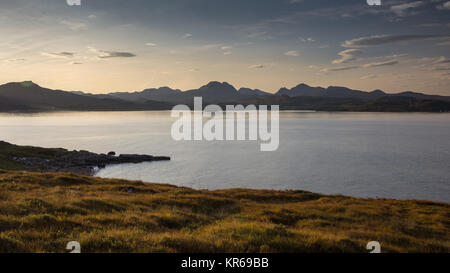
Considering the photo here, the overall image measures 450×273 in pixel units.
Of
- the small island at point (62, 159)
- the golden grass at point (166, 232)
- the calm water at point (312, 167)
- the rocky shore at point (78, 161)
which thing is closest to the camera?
the golden grass at point (166, 232)

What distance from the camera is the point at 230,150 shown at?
100 m

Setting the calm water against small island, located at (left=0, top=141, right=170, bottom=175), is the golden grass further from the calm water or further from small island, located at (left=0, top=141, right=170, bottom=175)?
small island, located at (left=0, top=141, right=170, bottom=175)

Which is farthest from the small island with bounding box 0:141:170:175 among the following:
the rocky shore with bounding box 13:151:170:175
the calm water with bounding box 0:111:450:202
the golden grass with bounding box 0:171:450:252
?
the golden grass with bounding box 0:171:450:252

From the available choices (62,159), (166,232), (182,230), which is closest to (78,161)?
(62,159)

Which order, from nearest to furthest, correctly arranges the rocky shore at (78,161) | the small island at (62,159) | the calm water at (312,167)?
the calm water at (312,167) < the small island at (62,159) < the rocky shore at (78,161)

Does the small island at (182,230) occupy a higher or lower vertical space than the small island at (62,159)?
higher

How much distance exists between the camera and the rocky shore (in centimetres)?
6675

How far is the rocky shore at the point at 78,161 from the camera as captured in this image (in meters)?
66.8

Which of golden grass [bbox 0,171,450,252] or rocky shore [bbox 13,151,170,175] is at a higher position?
golden grass [bbox 0,171,450,252]

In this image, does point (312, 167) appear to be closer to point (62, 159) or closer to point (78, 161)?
point (78, 161)

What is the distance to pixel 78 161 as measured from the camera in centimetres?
7519

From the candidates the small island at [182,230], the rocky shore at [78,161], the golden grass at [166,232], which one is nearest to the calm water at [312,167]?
the rocky shore at [78,161]

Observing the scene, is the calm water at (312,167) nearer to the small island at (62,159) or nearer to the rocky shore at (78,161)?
the rocky shore at (78,161)

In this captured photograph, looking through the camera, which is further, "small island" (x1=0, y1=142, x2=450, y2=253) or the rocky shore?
the rocky shore
